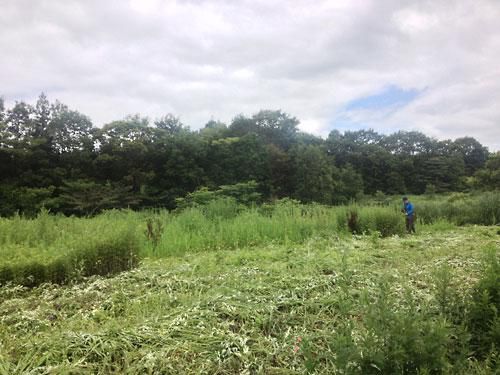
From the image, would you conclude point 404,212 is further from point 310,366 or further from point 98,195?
point 98,195

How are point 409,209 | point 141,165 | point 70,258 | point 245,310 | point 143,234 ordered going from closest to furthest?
point 245,310 < point 70,258 < point 143,234 < point 409,209 < point 141,165

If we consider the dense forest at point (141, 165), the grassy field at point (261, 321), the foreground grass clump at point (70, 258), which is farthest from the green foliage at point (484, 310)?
the dense forest at point (141, 165)

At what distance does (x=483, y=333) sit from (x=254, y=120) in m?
34.3

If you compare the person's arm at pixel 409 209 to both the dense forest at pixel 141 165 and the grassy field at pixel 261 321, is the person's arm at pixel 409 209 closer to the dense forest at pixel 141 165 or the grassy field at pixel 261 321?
the grassy field at pixel 261 321

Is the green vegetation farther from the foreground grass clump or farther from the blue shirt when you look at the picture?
the blue shirt


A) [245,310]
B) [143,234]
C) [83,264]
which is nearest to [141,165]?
[143,234]

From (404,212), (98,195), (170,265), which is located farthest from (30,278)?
(98,195)

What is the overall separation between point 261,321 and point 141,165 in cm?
2518

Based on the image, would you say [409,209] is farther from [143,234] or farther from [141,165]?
[141,165]

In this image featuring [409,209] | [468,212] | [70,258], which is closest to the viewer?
[70,258]

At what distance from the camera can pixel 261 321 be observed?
267 centimetres

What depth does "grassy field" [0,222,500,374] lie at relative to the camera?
189 centimetres

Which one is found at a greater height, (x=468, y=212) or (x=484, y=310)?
(x=484, y=310)

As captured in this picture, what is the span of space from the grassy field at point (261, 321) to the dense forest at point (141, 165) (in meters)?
17.5
